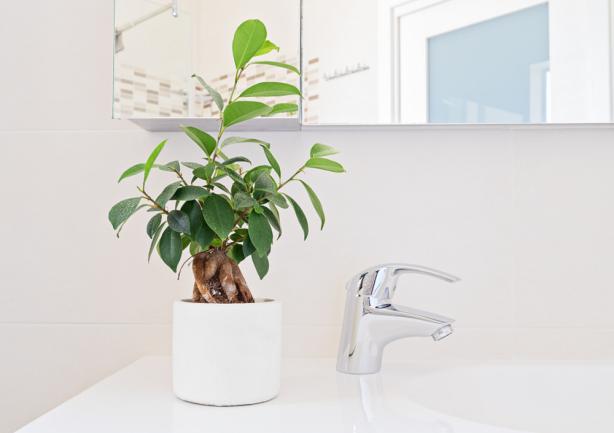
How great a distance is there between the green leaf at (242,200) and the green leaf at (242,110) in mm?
81

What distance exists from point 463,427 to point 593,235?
518 millimetres

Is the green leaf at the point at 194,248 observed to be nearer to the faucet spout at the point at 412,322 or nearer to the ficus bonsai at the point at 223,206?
the ficus bonsai at the point at 223,206

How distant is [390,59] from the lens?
0.99 m

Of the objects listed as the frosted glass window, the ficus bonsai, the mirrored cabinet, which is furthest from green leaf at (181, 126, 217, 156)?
the frosted glass window

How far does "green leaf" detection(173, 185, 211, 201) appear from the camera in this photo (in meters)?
0.66

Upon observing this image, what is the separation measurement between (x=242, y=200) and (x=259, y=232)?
41 mm

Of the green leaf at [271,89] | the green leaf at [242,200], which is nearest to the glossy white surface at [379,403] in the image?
the green leaf at [242,200]

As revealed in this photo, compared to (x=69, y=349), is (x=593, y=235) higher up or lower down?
higher up

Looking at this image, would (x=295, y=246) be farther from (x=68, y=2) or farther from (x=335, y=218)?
(x=68, y=2)

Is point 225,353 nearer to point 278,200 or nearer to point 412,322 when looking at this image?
point 278,200

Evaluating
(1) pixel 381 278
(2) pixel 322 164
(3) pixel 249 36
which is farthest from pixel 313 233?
(3) pixel 249 36

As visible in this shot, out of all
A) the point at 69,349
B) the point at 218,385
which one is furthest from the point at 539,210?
the point at 69,349

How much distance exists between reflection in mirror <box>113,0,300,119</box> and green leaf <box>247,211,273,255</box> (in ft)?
1.13

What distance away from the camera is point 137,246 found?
100 cm
